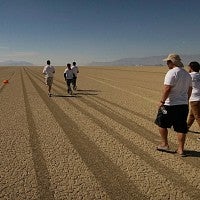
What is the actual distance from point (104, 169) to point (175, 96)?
1958mm

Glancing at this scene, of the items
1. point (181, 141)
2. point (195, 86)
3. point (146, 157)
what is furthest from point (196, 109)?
point (146, 157)

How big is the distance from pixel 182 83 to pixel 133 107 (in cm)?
679

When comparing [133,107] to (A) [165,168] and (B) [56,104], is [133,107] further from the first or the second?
(A) [165,168]

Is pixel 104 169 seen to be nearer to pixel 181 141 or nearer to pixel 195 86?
pixel 181 141

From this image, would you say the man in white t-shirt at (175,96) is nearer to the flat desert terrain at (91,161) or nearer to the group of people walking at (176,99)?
the group of people walking at (176,99)

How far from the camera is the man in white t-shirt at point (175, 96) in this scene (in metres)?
5.65

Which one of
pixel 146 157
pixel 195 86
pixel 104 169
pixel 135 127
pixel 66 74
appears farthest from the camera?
pixel 66 74

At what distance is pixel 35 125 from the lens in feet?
29.3

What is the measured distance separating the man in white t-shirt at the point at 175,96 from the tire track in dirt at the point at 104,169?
1.44 meters

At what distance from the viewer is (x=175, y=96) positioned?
5.77 metres

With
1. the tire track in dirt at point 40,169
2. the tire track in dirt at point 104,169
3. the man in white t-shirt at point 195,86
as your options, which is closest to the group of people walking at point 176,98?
the man in white t-shirt at point 195,86

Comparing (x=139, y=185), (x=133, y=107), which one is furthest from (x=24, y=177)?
(x=133, y=107)

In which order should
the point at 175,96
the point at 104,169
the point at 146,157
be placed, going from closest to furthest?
1. the point at 104,169
2. the point at 175,96
3. the point at 146,157

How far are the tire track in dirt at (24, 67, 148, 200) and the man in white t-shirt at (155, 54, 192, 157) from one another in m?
1.44
